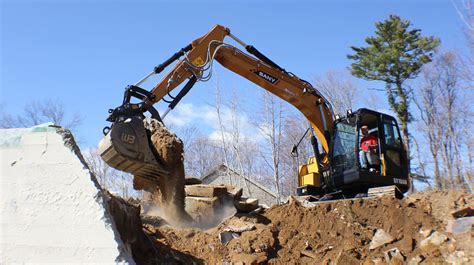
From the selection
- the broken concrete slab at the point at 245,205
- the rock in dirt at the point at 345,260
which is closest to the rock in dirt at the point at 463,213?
the rock in dirt at the point at 345,260

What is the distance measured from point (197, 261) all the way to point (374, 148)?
531 centimetres

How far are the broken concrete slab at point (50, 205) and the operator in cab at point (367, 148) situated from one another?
735 centimetres

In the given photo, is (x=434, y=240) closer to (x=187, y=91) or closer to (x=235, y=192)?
(x=235, y=192)

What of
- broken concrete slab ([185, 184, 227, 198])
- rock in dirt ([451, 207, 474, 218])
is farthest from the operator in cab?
broken concrete slab ([185, 184, 227, 198])

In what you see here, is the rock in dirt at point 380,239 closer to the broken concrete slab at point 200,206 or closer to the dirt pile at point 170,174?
the broken concrete slab at point 200,206

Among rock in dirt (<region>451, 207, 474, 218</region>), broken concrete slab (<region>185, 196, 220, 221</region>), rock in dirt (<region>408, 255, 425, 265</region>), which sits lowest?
rock in dirt (<region>408, 255, 425, 265</region>)

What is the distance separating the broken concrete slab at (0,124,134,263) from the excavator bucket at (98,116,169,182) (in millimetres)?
3153

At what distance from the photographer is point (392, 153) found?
10.2 metres

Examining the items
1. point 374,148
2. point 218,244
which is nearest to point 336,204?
point 374,148

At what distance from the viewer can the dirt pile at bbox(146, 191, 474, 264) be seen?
713 cm

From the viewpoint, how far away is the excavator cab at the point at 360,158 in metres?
10.1

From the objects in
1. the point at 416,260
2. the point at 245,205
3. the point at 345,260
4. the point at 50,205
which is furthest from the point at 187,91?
the point at 50,205

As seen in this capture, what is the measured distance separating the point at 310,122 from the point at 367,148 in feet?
5.90

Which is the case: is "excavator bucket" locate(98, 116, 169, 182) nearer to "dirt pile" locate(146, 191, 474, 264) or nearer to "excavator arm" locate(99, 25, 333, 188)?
"excavator arm" locate(99, 25, 333, 188)
